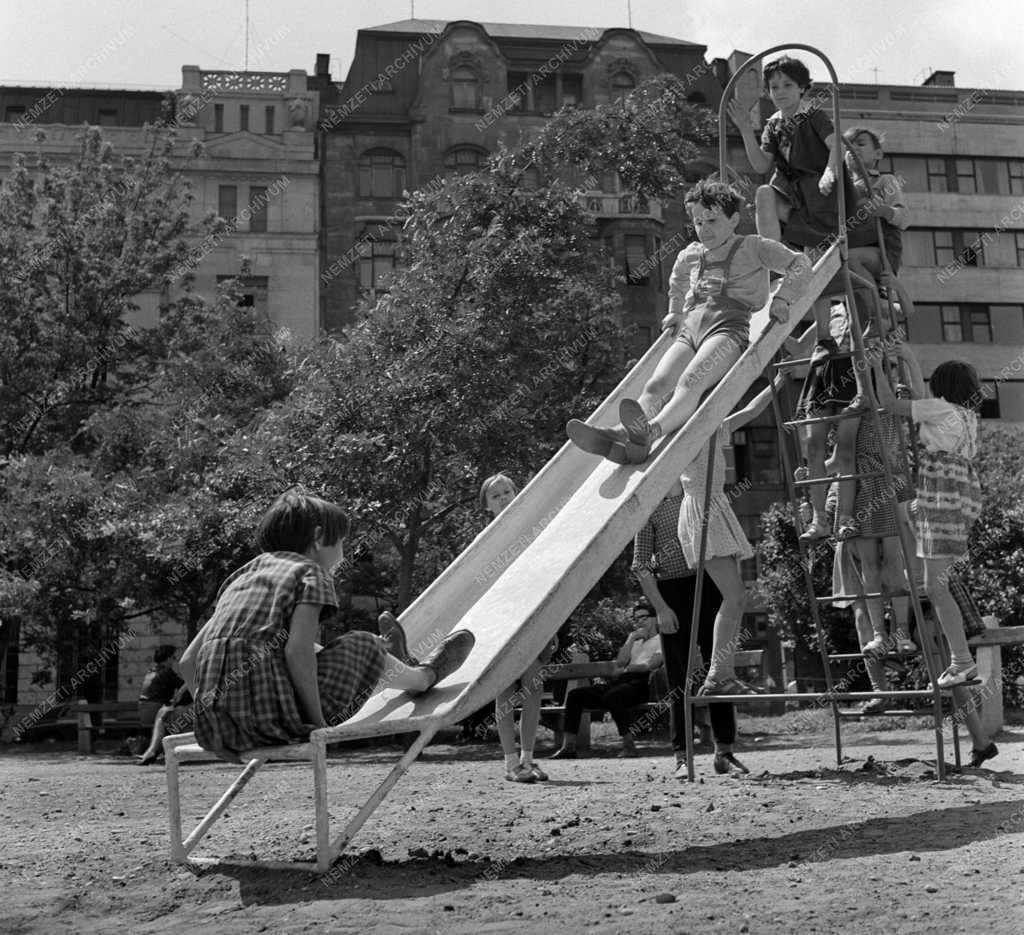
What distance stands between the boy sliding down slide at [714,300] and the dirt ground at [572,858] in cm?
203

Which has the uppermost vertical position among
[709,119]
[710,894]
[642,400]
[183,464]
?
[709,119]

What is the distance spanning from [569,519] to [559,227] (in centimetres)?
1327

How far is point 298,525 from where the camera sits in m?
5.24

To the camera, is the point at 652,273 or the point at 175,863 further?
the point at 652,273

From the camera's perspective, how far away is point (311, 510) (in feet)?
17.2

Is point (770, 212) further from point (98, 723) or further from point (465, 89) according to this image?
point (465, 89)

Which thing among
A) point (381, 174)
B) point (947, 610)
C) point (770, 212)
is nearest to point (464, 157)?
point (381, 174)

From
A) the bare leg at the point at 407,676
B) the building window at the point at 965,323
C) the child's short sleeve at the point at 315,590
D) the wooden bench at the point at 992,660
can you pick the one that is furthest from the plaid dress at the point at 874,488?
the building window at the point at 965,323

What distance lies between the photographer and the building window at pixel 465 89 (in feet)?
143

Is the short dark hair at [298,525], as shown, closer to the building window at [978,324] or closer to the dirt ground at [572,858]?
the dirt ground at [572,858]

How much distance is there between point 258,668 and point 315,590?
1.16ft

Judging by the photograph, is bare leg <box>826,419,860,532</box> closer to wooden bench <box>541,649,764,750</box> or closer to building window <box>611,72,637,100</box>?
wooden bench <box>541,649,764,750</box>

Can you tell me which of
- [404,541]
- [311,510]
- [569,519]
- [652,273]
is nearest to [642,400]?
[569,519]

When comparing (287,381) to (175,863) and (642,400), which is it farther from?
(175,863)
